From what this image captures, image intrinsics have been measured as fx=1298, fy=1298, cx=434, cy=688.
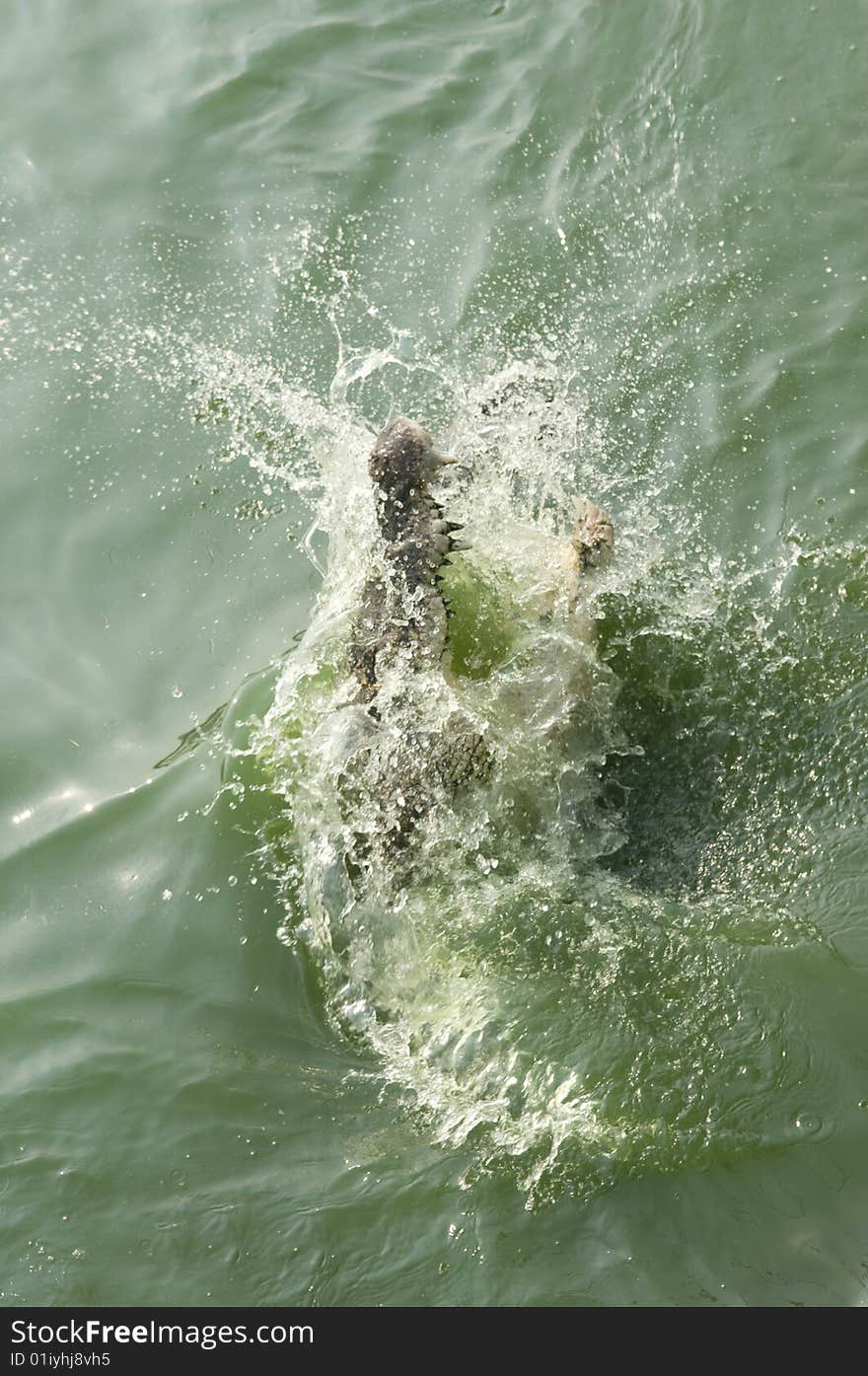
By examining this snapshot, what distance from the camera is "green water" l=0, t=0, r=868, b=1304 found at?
352 centimetres

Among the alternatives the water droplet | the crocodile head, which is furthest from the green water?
the crocodile head

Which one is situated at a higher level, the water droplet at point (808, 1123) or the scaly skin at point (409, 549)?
the scaly skin at point (409, 549)

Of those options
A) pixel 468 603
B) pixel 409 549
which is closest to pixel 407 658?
pixel 409 549

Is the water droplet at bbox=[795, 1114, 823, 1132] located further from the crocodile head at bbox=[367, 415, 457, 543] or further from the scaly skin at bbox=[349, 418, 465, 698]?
the crocodile head at bbox=[367, 415, 457, 543]

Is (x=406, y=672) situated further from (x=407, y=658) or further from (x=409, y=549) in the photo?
(x=409, y=549)

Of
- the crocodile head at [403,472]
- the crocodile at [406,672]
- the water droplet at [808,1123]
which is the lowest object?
the water droplet at [808,1123]

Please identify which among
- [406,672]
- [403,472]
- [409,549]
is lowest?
[406,672]

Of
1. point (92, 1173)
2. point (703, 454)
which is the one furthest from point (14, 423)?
point (92, 1173)

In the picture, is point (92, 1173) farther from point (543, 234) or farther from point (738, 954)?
point (543, 234)

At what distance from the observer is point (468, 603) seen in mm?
4449

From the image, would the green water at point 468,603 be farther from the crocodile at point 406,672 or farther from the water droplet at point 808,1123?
the crocodile at point 406,672

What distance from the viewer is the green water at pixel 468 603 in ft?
11.6

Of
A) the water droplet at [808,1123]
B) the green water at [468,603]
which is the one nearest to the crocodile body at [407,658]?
the green water at [468,603]

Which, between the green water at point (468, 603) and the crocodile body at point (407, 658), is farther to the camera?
the crocodile body at point (407, 658)
